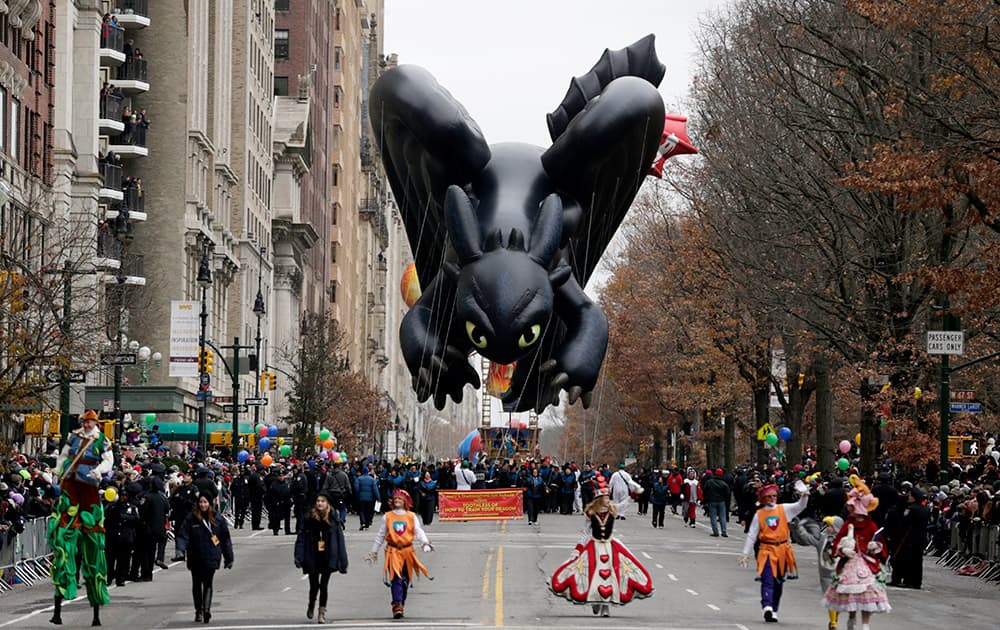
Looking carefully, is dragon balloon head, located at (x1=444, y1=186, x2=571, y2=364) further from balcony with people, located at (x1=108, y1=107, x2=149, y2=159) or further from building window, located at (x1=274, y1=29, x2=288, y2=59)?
building window, located at (x1=274, y1=29, x2=288, y2=59)

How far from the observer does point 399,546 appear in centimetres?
2353

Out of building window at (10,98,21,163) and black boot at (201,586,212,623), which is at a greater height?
building window at (10,98,21,163)

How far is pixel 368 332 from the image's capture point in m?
159

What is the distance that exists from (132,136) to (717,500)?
32.7 m

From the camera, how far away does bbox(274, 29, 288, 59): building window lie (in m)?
113

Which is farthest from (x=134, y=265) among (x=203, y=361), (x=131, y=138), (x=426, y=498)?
(x=426, y=498)

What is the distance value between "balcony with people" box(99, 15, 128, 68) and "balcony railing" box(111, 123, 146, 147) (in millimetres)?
3236

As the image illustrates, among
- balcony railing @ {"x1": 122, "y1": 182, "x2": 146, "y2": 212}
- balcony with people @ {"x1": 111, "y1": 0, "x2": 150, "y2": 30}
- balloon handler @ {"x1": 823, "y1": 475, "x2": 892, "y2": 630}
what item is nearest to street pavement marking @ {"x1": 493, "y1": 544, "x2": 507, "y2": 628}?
balloon handler @ {"x1": 823, "y1": 475, "x2": 892, "y2": 630}

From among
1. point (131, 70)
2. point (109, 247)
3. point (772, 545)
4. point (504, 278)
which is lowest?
point (772, 545)

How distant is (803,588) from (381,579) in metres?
6.75

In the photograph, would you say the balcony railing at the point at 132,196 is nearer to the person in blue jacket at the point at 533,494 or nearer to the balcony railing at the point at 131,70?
the balcony railing at the point at 131,70

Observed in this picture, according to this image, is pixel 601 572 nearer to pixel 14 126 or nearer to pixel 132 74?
pixel 14 126

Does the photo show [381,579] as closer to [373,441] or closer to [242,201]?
[242,201]

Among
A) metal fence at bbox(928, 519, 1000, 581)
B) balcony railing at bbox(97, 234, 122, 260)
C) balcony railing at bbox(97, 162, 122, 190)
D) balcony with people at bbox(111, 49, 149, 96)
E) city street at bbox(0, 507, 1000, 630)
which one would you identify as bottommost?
city street at bbox(0, 507, 1000, 630)
